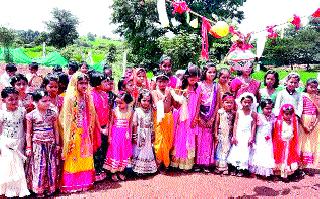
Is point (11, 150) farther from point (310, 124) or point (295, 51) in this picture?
point (295, 51)

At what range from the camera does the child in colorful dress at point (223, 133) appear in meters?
5.86

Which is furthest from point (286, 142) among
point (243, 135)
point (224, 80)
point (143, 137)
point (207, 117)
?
point (143, 137)

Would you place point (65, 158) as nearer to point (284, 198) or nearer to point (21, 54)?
point (284, 198)

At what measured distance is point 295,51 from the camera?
48656 millimetres

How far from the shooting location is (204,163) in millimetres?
5926

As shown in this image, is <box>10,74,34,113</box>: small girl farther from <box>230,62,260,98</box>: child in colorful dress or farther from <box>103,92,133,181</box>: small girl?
<box>230,62,260,98</box>: child in colorful dress

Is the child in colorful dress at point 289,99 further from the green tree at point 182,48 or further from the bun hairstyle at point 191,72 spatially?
the green tree at point 182,48

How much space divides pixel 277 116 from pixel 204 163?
60.9 inches

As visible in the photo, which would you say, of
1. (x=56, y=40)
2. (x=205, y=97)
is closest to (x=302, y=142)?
(x=205, y=97)

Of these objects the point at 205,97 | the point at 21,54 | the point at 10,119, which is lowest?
the point at 10,119

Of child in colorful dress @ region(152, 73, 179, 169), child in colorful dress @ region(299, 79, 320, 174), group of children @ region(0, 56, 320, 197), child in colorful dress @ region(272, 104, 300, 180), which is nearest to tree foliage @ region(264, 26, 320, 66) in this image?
child in colorful dress @ region(299, 79, 320, 174)

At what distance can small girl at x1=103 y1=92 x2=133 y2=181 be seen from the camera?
540 centimetres

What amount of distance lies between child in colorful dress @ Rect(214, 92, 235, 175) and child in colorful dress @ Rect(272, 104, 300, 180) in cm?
81

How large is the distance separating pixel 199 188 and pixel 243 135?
128cm
